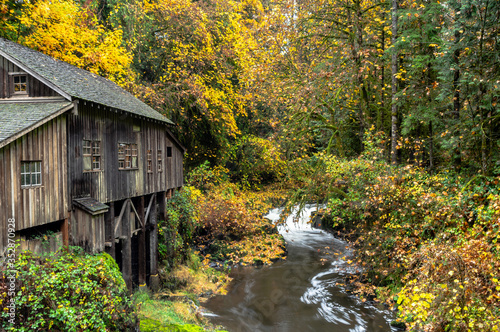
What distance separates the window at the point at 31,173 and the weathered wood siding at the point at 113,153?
1.07 m

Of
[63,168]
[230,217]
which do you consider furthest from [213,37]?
[63,168]

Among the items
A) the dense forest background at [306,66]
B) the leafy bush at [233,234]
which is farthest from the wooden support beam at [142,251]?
the dense forest background at [306,66]

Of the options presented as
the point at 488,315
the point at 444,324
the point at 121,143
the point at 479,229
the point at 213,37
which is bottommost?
the point at 444,324

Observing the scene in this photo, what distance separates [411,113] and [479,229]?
4995 millimetres

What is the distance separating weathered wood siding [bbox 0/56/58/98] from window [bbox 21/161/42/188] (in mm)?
2195

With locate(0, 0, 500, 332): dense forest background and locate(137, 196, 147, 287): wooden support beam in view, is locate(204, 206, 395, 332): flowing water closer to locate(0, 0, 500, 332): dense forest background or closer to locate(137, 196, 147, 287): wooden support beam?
locate(0, 0, 500, 332): dense forest background

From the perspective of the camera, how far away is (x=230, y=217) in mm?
21109

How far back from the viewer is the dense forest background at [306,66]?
9945 mm

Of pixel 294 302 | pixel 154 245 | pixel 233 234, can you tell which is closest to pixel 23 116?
pixel 154 245

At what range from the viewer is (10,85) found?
369 inches

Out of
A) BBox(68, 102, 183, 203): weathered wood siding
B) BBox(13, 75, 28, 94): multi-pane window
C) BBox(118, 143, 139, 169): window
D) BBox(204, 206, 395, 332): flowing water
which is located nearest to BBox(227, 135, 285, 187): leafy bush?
BBox(204, 206, 395, 332): flowing water

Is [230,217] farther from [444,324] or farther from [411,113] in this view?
[444,324]

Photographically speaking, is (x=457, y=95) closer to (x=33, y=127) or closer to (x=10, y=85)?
(x=33, y=127)

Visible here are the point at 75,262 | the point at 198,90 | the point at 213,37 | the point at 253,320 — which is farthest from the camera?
the point at 213,37
